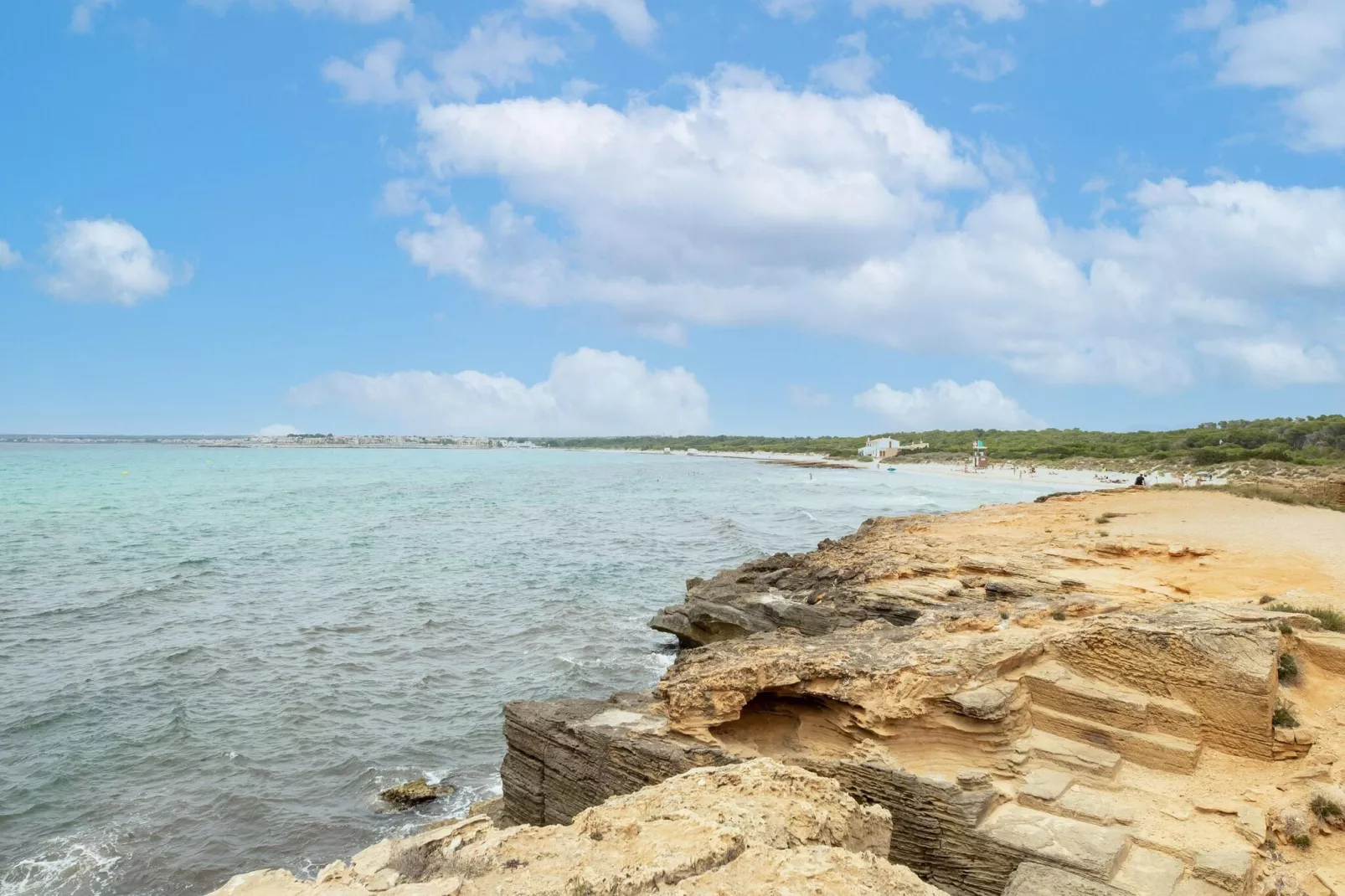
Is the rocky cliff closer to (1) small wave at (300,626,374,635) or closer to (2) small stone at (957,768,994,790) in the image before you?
(2) small stone at (957,768,994,790)

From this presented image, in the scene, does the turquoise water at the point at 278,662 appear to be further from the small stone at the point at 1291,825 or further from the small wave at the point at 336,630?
the small stone at the point at 1291,825

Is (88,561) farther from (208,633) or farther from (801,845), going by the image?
(801,845)

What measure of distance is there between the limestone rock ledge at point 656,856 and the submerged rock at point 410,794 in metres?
7.57

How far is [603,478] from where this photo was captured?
101m

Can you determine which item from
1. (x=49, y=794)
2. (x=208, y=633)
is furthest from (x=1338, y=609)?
(x=208, y=633)

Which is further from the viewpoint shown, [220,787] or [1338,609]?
[220,787]

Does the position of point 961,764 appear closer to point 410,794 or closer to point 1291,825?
point 1291,825

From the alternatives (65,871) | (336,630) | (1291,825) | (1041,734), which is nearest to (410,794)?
(65,871)

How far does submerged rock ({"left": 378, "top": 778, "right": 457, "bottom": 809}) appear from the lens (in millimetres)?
12539

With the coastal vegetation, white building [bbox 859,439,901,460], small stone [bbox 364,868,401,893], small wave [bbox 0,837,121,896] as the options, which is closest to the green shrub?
small stone [bbox 364,868,401,893]

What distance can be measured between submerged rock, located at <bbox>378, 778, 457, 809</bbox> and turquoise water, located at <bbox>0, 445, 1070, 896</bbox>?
0.25 meters

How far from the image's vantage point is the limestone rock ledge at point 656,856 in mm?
4957

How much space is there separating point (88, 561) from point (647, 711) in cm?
3336

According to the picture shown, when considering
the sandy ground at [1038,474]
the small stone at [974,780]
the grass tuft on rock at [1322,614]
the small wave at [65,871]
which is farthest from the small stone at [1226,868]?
the sandy ground at [1038,474]
